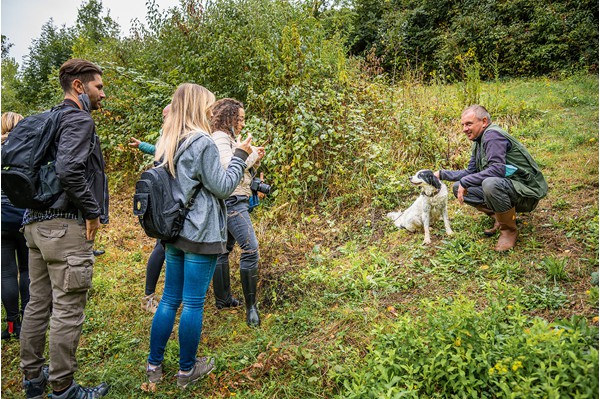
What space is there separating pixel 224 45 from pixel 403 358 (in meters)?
5.21

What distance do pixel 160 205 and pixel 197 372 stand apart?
121 cm

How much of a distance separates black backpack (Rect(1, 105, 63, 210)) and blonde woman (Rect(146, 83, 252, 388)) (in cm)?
63

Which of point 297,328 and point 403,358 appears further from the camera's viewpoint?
point 297,328

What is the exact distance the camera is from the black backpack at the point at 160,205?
94.4 inches

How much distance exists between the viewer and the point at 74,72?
260cm

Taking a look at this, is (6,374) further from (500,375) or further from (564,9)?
(564,9)

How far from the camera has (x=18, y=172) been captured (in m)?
2.36

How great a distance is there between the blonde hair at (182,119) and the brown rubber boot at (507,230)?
277cm

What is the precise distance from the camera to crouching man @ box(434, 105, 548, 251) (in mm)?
3584

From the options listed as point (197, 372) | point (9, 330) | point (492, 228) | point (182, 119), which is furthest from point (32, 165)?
point (492, 228)

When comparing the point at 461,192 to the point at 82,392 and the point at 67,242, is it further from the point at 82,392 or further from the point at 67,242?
the point at 82,392

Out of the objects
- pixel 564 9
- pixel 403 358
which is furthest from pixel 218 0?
pixel 564 9

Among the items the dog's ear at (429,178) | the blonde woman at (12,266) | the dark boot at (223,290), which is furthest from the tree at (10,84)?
the dog's ear at (429,178)

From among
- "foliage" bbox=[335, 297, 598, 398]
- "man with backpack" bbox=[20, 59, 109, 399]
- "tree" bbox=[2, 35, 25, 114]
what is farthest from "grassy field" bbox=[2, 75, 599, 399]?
"tree" bbox=[2, 35, 25, 114]
